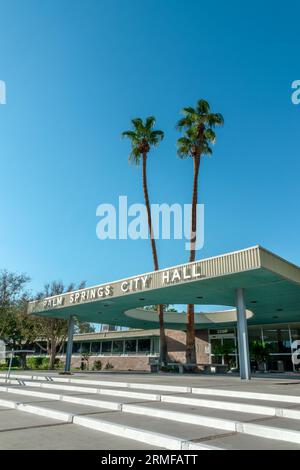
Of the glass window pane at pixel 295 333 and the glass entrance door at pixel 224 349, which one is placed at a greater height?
the glass window pane at pixel 295 333

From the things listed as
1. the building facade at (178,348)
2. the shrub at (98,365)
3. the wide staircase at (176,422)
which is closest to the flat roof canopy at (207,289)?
the building facade at (178,348)

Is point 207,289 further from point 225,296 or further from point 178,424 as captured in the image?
point 178,424

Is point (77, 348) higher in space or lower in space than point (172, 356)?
higher

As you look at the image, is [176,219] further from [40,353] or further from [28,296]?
[40,353]

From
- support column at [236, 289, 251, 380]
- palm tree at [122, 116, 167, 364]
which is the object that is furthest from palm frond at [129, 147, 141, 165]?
support column at [236, 289, 251, 380]

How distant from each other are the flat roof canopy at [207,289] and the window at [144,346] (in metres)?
13.7

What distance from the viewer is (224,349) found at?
31.2 metres

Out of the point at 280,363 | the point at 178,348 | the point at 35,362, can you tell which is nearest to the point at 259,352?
the point at 280,363

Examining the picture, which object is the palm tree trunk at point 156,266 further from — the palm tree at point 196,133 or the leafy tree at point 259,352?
the leafy tree at point 259,352

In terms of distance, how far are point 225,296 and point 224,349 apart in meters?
14.1

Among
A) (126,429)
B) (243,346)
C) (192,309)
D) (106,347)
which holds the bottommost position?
(126,429)

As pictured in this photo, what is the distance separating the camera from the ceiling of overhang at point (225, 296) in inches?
589

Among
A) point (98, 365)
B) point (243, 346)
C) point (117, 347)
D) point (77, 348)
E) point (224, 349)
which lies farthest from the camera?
point (77, 348)

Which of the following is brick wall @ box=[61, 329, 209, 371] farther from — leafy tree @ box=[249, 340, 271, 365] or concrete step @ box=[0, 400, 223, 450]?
concrete step @ box=[0, 400, 223, 450]
